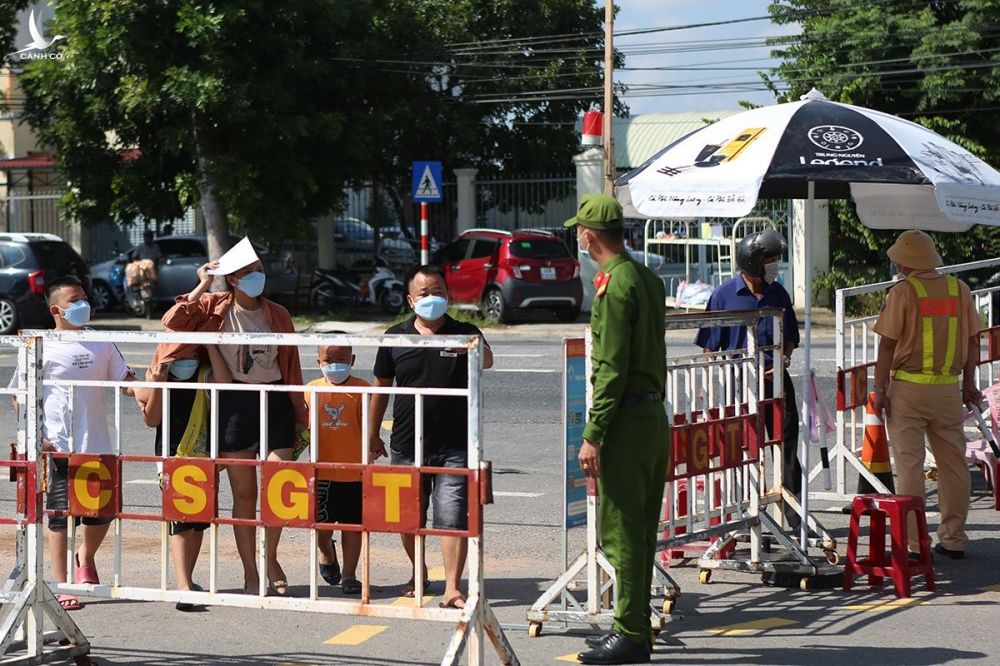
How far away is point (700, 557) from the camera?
769cm

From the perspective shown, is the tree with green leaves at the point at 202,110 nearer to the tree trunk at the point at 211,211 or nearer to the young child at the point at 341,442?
the tree trunk at the point at 211,211

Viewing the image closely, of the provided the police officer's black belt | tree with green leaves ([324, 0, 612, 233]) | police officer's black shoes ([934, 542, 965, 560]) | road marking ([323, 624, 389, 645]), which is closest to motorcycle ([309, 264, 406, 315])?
tree with green leaves ([324, 0, 612, 233])

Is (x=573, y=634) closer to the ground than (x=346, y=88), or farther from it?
closer to the ground

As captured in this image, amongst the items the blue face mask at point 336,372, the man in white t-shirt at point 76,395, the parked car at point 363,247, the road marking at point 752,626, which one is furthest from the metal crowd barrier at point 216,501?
the parked car at point 363,247

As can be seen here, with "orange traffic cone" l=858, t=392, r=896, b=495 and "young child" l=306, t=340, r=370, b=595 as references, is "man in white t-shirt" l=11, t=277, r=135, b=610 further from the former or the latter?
"orange traffic cone" l=858, t=392, r=896, b=495

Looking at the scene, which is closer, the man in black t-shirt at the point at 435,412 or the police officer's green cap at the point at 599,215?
the police officer's green cap at the point at 599,215

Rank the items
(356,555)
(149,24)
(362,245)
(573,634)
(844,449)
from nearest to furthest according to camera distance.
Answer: (573,634), (356,555), (844,449), (149,24), (362,245)

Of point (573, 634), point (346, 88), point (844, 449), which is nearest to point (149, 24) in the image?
point (346, 88)

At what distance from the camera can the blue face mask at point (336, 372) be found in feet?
22.7

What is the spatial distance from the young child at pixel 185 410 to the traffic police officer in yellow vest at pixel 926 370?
357 centimetres

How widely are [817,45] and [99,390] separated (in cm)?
2270

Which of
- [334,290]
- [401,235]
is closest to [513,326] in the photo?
[334,290]

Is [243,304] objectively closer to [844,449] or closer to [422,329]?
[422,329]

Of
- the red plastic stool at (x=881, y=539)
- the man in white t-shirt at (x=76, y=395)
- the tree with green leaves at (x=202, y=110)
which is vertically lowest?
the red plastic stool at (x=881, y=539)
